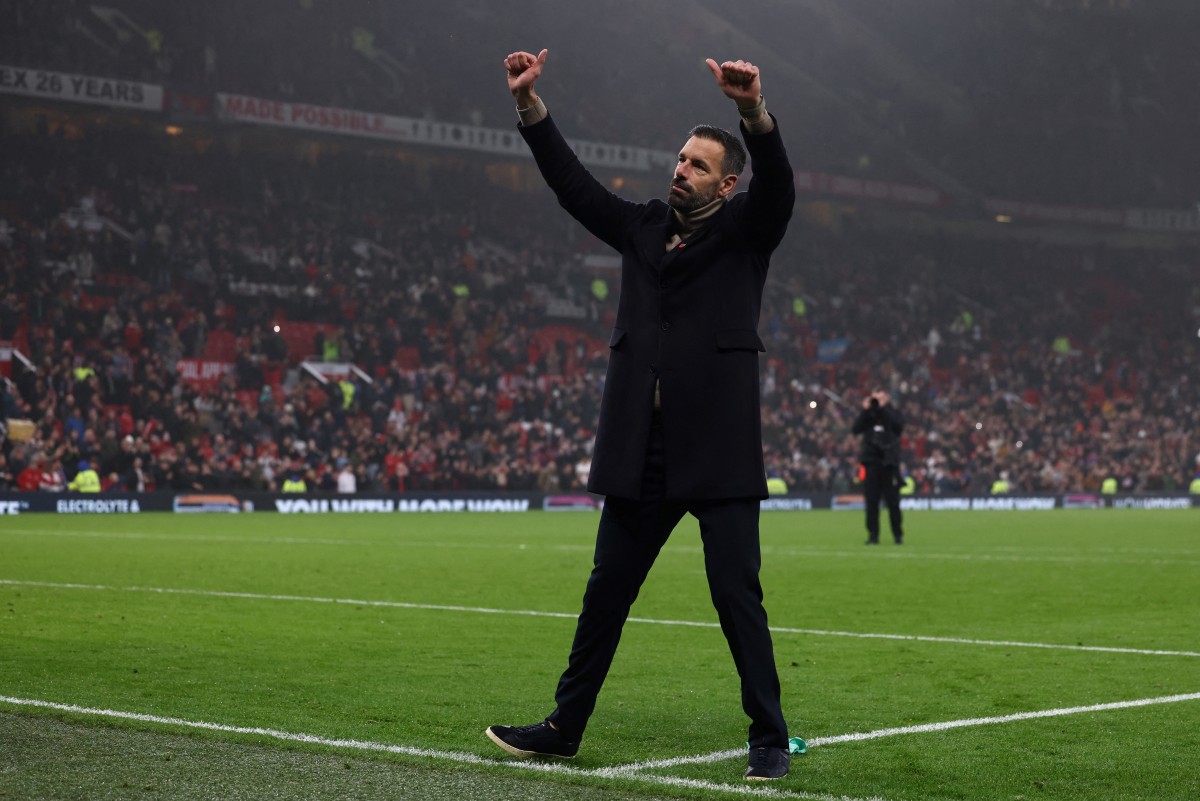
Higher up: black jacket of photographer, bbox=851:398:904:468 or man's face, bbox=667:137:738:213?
man's face, bbox=667:137:738:213

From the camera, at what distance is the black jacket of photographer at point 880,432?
67.4 feet

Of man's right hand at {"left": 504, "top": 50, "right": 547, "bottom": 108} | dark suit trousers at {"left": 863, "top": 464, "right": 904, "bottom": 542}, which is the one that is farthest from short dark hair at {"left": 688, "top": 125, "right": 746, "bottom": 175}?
dark suit trousers at {"left": 863, "top": 464, "right": 904, "bottom": 542}

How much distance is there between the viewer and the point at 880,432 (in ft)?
67.9

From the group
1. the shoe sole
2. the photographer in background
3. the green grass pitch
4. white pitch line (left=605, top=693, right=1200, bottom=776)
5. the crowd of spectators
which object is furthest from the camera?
the crowd of spectators

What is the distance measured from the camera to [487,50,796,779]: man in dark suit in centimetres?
517

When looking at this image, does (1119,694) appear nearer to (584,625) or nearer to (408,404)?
(584,625)

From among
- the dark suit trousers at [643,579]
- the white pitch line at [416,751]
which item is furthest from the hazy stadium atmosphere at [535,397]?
the dark suit trousers at [643,579]

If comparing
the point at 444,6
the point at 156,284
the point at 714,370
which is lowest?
the point at 714,370

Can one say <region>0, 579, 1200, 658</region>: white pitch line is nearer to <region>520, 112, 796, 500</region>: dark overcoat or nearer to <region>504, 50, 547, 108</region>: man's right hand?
<region>520, 112, 796, 500</region>: dark overcoat

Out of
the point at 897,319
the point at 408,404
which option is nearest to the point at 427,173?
the point at 408,404

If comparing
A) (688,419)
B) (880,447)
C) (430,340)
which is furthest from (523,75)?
(430,340)

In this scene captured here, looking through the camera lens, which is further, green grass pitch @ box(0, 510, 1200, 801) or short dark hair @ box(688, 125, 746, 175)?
short dark hair @ box(688, 125, 746, 175)

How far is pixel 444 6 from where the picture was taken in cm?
4738

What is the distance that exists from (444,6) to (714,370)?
44251 mm
